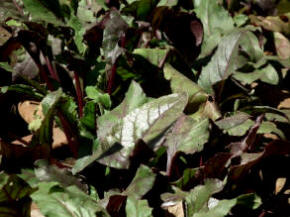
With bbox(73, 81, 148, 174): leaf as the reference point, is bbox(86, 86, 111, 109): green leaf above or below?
below

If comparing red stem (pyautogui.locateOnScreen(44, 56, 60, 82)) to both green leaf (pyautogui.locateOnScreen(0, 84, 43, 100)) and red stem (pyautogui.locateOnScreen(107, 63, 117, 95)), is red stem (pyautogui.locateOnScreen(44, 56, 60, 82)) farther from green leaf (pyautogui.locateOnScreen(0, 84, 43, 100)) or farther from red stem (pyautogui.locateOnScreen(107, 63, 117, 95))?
red stem (pyautogui.locateOnScreen(107, 63, 117, 95))

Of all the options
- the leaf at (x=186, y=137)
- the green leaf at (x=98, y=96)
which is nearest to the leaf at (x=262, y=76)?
the leaf at (x=186, y=137)

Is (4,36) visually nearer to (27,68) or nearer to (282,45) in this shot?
(27,68)

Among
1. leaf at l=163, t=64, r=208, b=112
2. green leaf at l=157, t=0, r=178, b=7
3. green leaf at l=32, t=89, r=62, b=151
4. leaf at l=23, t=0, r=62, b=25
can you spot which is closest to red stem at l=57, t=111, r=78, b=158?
green leaf at l=32, t=89, r=62, b=151

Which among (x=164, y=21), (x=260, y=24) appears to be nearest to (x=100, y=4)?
(x=164, y=21)

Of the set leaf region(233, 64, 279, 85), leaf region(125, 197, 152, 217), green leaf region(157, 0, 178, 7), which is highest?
green leaf region(157, 0, 178, 7)

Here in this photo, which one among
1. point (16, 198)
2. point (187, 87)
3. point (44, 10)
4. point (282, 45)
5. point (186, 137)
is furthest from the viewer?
point (282, 45)

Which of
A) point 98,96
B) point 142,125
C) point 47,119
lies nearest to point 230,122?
point 142,125
